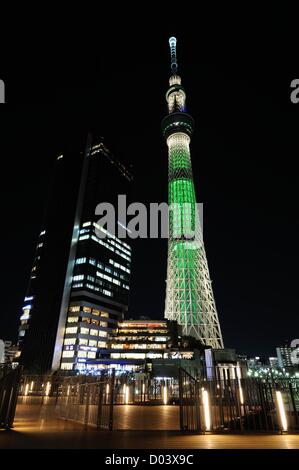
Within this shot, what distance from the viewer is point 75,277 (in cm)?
9169

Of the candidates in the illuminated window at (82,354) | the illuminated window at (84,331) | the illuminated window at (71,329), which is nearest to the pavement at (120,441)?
the illuminated window at (82,354)

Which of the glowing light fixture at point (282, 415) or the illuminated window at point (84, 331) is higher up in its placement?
the illuminated window at point (84, 331)

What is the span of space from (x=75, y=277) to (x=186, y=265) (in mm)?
34964

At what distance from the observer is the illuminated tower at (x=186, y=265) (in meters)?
85.4

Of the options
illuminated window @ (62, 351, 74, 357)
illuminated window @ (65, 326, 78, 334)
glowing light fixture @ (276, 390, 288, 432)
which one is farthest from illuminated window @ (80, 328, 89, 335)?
glowing light fixture @ (276, 390, 288, 432)

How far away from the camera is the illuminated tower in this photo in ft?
280

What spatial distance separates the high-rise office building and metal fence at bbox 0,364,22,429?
76.8 metres

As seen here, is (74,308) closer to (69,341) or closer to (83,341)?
(69,341)

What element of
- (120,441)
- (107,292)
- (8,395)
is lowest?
(120,441)

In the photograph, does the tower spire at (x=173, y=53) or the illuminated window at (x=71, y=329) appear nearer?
the illuminated window at (x=71, y=329)

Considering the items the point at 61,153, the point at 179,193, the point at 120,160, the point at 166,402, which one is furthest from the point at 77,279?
the point at 166,402

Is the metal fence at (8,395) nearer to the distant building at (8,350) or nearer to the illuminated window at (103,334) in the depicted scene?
the distant building at (8,350)

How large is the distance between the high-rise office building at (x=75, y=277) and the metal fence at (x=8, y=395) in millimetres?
76839

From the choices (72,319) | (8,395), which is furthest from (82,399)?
(72,319)
